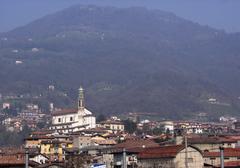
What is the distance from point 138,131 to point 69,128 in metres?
21.9

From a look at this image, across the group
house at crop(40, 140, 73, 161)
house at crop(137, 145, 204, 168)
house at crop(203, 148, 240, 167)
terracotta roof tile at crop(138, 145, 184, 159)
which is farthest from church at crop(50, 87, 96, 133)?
house at crop(137, 145, 204, 168)

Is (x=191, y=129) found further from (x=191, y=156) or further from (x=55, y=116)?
(x=191, y=156)

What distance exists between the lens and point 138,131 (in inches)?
4771

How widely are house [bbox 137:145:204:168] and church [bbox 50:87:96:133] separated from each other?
288 ft

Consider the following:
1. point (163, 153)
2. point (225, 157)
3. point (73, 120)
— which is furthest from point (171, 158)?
point (73, 120)

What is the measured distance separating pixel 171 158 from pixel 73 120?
98252 mm

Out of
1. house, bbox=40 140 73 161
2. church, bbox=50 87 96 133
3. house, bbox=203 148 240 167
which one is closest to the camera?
house, bbox=203 148 240 167

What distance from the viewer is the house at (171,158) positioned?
4434cm

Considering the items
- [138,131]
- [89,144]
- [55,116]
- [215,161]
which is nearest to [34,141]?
[89,144]

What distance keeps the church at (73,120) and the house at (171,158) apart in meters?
87.6

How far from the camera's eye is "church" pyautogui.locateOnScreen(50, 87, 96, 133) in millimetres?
137300

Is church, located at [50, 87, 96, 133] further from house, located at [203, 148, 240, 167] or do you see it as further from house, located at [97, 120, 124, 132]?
house, located at [203, 148, 240, 167]

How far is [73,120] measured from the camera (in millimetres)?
142000

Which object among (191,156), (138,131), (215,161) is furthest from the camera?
(138,131)
